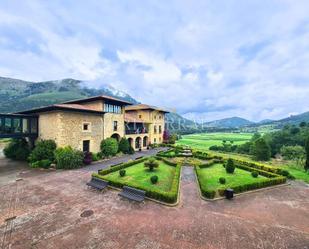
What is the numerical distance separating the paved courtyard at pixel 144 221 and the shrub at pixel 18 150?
1272cm

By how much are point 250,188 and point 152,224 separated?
980 cm

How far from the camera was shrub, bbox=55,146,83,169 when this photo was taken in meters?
20.4

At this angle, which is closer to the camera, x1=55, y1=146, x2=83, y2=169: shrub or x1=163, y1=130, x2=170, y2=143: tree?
x1=55, y1=146, x2=83, y2=169: shrub

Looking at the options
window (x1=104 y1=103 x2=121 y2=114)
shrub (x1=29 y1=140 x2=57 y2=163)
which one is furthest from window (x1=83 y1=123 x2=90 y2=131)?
shrub (x1=29 y1=140 x2=57 y2=163)

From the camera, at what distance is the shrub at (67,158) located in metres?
20.4

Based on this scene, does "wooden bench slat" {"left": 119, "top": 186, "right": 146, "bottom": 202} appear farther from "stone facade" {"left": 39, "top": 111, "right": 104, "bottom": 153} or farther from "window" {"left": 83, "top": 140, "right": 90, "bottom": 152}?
"window" {"left": 83, "top": 140, "right": 90, "bottom": 152}

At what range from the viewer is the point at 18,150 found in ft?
83.2

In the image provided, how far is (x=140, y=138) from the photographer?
127 ft

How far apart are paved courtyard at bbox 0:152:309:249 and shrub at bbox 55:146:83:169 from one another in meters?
6.11

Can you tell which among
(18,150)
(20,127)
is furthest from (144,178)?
(20,127)

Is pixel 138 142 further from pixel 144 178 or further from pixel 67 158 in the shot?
pixel 144 178

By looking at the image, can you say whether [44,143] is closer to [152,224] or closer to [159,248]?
[152,224]

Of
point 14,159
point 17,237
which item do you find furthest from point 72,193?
point 14,159

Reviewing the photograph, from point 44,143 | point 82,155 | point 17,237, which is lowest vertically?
point 17,237
